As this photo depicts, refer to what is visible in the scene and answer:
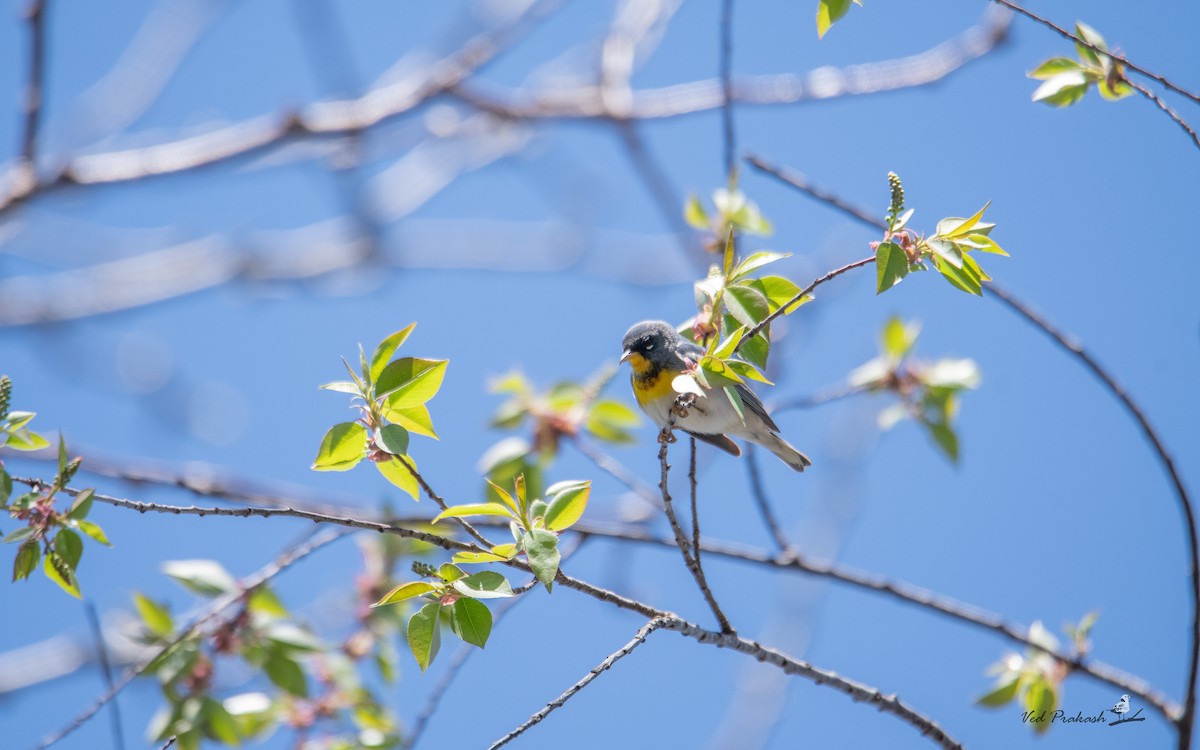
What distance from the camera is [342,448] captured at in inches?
86.2

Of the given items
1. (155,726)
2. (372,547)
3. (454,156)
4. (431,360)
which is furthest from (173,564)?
(454,156)

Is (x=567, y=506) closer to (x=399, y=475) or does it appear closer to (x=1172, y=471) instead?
(x=399, y=475)

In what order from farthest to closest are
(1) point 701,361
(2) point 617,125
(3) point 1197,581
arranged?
1. (2) point 617,125
2. (3) point 1197,581
3. (1) point 701,361

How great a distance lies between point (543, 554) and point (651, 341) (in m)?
2.07

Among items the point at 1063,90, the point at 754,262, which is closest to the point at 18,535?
the point at 754,262

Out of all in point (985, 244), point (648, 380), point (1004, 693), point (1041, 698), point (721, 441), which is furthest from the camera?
point (721, 441)

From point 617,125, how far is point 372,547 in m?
2.95

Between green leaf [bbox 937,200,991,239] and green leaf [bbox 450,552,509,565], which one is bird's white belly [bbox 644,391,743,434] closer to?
green leaf [bbox 937,200,991,239]

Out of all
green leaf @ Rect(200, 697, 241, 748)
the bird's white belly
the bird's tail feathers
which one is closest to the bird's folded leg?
the bird's white belly

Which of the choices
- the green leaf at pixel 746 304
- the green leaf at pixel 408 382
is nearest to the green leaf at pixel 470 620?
the green leaf at pixel 408 382

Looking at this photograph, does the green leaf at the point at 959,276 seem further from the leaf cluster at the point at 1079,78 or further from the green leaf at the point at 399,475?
the green leaf at the point at 399,475

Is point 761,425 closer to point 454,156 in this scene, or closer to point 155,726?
point 155,726

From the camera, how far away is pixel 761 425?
4023 millimetres

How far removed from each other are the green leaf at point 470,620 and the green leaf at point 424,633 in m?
0.05
